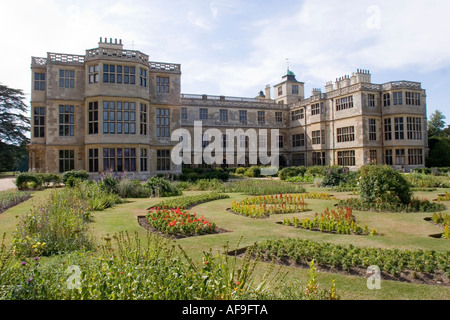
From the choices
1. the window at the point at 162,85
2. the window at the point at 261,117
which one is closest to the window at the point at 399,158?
the window at the point at 261,117

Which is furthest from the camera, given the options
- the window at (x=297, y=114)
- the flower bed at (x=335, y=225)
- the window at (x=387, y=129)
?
the window at (x=297, y=114)

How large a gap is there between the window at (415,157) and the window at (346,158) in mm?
5283

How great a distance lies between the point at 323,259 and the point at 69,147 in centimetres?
2208

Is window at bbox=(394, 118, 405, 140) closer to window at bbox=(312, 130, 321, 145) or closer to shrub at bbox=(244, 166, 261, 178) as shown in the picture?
window at bbox=(312, 130, 321, 145)

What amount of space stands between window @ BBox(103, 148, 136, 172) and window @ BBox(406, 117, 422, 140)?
26349mm

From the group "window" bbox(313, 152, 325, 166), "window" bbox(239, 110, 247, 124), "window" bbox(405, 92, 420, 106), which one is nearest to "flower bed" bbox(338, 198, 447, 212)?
"window" bbox(405, 92, 420, 106)

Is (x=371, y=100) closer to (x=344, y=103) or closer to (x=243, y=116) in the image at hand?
(x=344, y=103)

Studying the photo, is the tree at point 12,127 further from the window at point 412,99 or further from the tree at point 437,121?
the tree at point 437,121

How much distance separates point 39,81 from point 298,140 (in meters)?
28.9

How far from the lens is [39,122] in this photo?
24078mm

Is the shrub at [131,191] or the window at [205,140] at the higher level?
the window at [205,140]

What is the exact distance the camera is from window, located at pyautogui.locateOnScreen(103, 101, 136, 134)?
22.2 meters

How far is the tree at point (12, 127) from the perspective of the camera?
1553 inches

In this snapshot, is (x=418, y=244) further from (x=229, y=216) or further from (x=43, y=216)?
(x=43, y=216)
